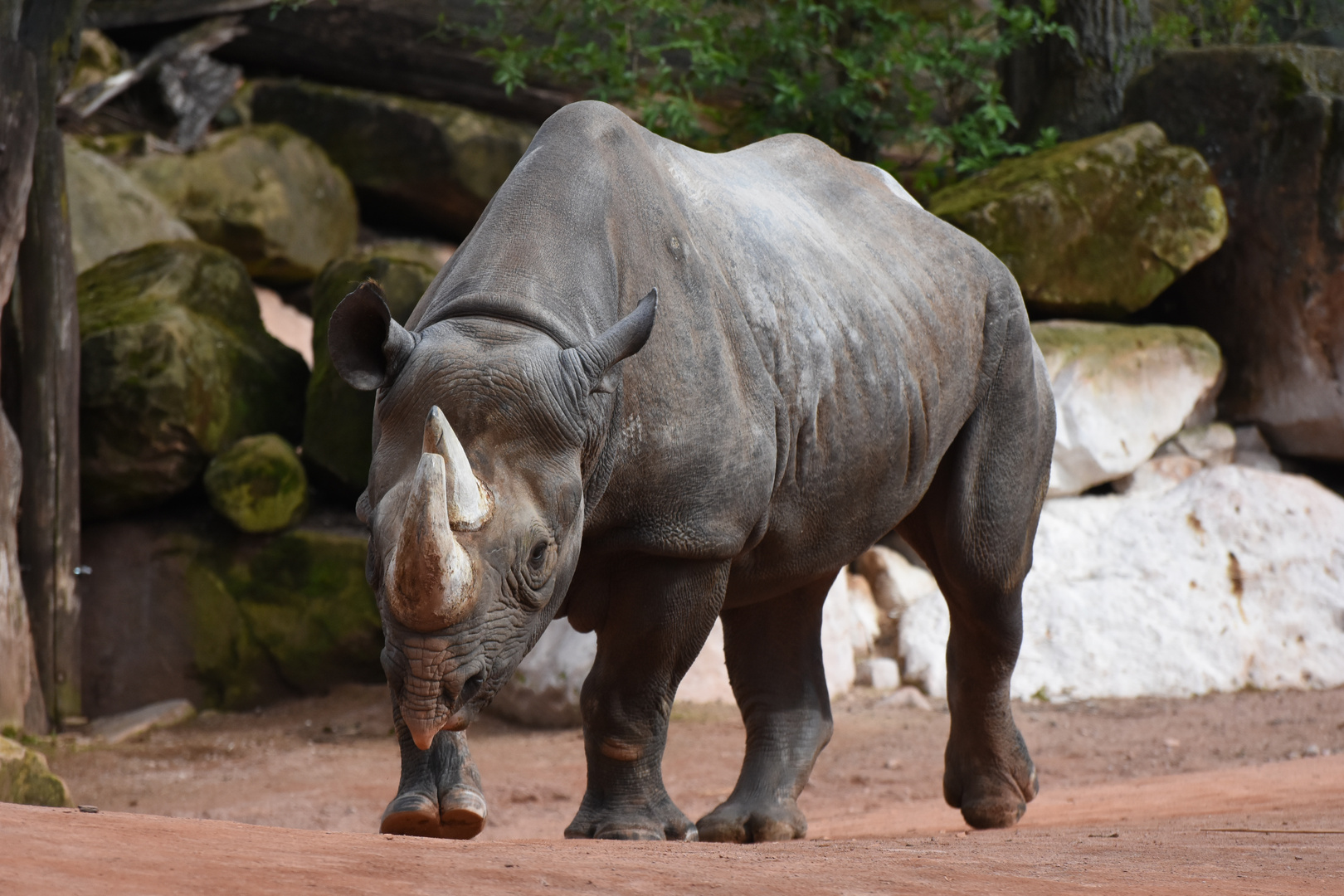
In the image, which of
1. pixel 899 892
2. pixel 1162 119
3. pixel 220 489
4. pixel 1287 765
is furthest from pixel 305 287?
pixel 899 892

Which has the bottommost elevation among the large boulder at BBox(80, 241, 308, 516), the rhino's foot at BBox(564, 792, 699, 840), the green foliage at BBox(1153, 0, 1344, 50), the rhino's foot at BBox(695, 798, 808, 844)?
the large boulder at BBox(80, 241, 308, 516)

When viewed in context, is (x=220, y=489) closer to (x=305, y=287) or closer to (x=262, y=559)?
(x=262, y=559)

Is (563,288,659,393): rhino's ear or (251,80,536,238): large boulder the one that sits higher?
(563,288,659,393): rhino's ear

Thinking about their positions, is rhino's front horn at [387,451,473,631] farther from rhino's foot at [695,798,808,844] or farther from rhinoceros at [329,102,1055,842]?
rhino's foot at [695,798,808,844]

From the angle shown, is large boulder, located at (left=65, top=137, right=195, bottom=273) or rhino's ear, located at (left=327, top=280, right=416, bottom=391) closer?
rhino's ear, located at (left=327, top=280, right=416, bottom=391)

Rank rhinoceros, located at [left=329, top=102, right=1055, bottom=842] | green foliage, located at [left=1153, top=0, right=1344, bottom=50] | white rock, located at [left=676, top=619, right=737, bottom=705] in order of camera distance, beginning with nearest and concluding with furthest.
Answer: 1. rhinoceros, located at [left=329, top=102, right=1055, bottom=842]
2. white rock, located at [left=676, top=619, right=737, bottom=705]
3. green foliage, located at [left=1153, top=0, right=1344, bottom=50]

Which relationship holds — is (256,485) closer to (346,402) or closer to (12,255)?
(346,402)

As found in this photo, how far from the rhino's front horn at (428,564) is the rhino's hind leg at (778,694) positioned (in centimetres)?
188

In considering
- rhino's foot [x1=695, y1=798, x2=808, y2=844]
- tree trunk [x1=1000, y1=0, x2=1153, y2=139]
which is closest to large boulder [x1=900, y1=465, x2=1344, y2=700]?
tree trunk [x1=1000, y1=0, x2=1153, y2=139]

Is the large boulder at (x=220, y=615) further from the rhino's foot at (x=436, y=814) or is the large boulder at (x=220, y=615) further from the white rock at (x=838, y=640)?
the rhino's foot at (x=436, y=814)

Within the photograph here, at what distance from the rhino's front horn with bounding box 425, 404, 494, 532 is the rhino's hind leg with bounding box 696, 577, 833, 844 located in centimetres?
190

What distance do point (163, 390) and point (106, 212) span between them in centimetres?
274

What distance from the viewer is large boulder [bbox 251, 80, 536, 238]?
11.4m

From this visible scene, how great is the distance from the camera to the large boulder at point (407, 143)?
Result: 11.4 meters
